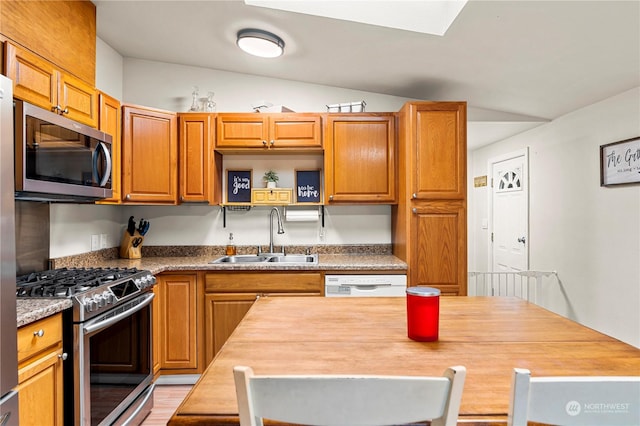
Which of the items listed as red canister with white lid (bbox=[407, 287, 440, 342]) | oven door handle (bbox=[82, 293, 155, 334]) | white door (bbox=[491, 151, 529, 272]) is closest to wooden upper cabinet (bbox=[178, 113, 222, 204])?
oven door handle (bbox=[82, 293, 155, 334])

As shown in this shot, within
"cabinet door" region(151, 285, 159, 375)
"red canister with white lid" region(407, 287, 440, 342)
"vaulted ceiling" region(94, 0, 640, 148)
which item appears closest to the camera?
"red canister with white lid" region(407, 287, 440, 342)

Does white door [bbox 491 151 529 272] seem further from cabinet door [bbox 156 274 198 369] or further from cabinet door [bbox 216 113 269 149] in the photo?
cabinet door [bbox 156 274 198 369]

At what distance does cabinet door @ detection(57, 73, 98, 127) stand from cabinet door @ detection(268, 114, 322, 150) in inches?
50.3

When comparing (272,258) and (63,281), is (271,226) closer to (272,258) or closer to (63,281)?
(272,258)

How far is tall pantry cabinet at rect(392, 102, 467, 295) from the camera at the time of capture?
2.82 metres

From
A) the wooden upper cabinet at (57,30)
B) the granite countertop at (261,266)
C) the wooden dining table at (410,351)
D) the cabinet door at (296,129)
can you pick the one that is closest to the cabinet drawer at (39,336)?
the wooden dining table at (410,351)

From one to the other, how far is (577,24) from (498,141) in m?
3.09

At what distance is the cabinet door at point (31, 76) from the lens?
172 centimetres

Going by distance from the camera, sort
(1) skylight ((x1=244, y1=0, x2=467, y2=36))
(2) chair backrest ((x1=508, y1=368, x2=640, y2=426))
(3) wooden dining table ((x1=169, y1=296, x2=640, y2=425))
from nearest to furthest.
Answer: (2) chair backrest ((x1=508, y1=368, x2=640, y2=426))
(3) wooden dining table ((x1=169, y1=296, x2=640, y2=425))
(1) skylight ((x1=244, y1=0, x2=467, y2=36))

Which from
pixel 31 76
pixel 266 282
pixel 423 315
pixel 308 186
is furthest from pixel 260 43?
pixel 423 315

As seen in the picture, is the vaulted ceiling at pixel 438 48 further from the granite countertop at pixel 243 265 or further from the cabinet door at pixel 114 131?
the granite countertop at pixel 243 265

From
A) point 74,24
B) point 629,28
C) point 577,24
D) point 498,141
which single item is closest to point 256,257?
point 74,24

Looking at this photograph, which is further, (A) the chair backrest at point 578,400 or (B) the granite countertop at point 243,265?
(B) the granite countertop at point 243,265

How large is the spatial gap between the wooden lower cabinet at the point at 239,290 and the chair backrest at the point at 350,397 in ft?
6.95
